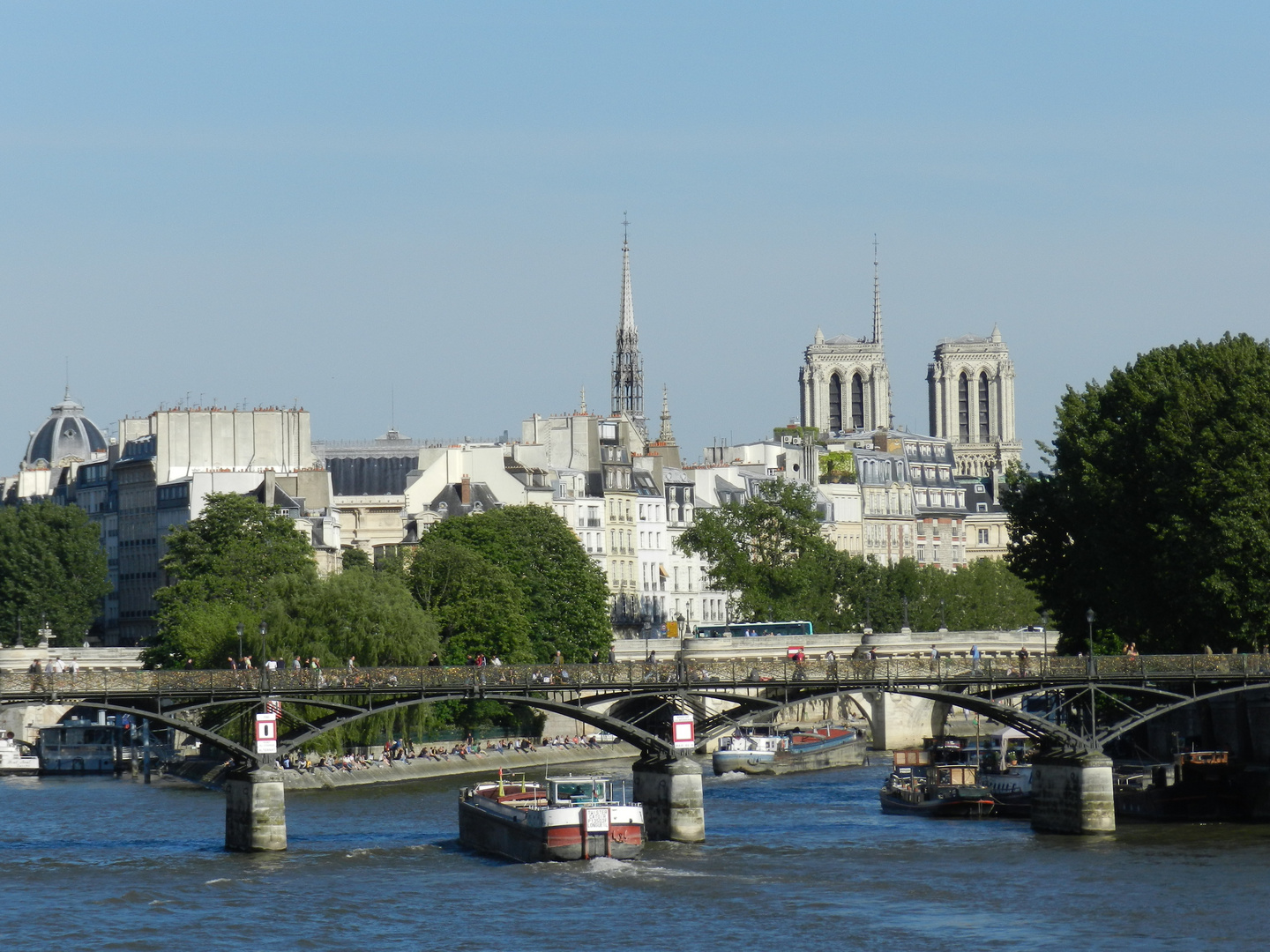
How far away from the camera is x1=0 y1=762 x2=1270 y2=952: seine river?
49188 millimetres

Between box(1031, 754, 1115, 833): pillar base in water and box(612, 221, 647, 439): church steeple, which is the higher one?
box(612, 221, 647, 439): church steeple

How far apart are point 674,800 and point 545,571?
146ft

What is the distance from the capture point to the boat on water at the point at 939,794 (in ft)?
237

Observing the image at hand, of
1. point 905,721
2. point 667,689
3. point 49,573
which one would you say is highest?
point 49,573

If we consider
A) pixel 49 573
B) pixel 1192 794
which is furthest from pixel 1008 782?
pixel 49 573

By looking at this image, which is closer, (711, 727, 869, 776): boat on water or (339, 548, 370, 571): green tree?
(711, 727, 869, 776): boat on water

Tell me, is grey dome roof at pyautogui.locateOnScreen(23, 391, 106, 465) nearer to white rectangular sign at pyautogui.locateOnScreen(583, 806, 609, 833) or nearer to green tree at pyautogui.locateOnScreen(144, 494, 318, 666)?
green tree at pyautogui.locateOnScreen(144, 494, 318, 666)

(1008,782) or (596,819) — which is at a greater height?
(1008,782)

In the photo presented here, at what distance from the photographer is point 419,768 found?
8794 cm

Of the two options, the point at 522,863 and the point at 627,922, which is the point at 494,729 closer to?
the point at 522,863

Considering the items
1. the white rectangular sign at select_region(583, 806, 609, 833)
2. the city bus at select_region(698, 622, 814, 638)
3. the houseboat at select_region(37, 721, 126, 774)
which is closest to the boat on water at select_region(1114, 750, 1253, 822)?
the white rectangular sign at select_region(583, 806, 609, 833)

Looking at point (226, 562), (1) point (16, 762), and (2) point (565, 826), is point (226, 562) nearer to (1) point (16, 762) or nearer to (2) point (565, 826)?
(1) point (16, 762)

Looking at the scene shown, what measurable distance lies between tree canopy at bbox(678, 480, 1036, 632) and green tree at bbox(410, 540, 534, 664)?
3272 centimetres

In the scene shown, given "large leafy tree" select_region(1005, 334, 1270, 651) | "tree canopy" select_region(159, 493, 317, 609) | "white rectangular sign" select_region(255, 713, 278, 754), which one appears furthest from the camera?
"tree canopy" select_region(159, 493, 317, 609)
